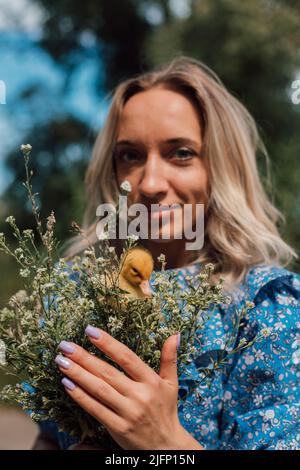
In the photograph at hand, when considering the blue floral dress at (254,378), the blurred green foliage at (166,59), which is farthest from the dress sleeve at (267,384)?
the blurred green foliage at (166,59)

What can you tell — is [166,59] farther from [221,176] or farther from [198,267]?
[198,267]

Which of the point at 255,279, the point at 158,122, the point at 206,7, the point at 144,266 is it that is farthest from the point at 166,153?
the point at 206,7

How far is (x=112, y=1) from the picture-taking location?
9.56 meters

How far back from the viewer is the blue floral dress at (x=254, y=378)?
5.37ft

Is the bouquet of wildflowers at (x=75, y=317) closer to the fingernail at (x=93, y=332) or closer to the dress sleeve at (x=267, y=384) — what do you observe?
the fingernail at (x=93, y=332)

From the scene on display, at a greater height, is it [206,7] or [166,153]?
[206,7]

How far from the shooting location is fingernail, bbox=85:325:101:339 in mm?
1289

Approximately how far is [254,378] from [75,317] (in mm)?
604

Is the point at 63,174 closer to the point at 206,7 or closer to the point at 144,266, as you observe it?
the point at 206,7

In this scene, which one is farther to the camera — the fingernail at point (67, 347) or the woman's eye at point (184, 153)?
the woman's eye at point (184, 153)

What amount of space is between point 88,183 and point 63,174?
607 cm

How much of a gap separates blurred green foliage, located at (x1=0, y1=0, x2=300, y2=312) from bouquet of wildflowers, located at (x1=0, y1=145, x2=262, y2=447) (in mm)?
3024

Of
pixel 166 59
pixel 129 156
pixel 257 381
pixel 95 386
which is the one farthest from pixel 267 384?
pixel 166 59

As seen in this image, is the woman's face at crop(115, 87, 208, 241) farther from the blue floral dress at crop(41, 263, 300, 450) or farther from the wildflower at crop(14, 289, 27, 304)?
the wildflower at crop(14, 289, 27, 304)
